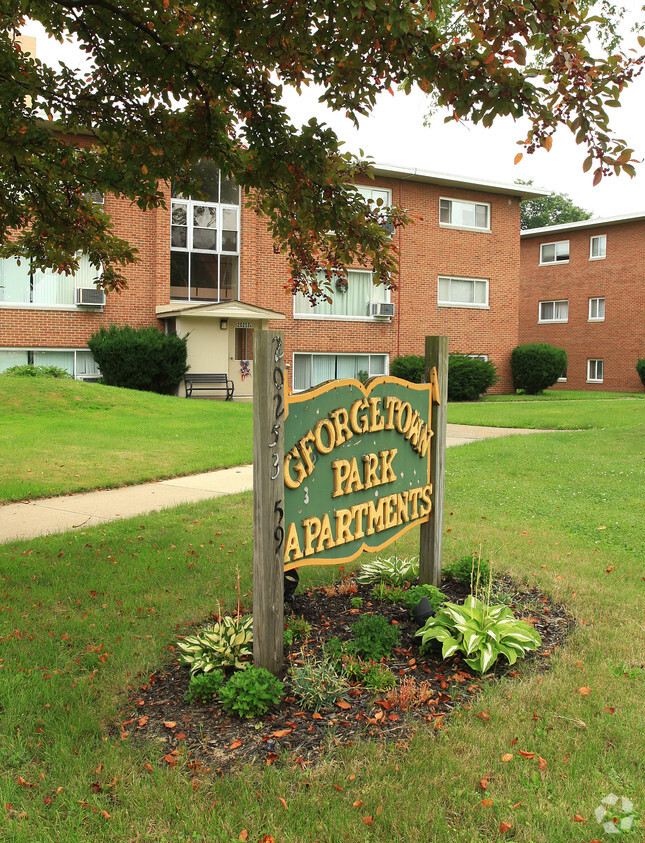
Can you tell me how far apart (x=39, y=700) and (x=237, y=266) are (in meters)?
21.5

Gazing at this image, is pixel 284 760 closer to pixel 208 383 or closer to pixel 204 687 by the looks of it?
pixel 204 687

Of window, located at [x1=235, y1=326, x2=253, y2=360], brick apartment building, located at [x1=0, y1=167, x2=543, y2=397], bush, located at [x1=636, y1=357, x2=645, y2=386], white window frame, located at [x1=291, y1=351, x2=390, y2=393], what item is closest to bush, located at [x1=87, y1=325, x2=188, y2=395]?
brick apartment building, located at [x1=0, y1=167, x2=543, y2=397]

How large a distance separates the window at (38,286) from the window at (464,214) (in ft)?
43.4

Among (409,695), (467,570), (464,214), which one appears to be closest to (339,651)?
(409,695)

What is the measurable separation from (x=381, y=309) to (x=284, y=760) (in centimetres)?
2362

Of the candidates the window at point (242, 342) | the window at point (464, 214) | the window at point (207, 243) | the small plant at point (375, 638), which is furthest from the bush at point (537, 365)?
the small plant at point (375, 638)

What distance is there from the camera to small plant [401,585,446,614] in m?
4.45

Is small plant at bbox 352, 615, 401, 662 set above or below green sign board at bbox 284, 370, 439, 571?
below

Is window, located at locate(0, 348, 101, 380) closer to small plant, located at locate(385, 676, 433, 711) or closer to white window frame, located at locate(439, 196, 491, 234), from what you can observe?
white window frame, located at locate(439, 196, 491, 234)

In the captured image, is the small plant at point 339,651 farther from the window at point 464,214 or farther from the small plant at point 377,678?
the window at point 464,214

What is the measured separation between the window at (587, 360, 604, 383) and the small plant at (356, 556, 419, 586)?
3047cm

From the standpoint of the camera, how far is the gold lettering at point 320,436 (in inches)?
147

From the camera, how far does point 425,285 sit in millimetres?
26922

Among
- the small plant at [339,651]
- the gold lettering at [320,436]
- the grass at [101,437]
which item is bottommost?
the small plant at [339,651]
